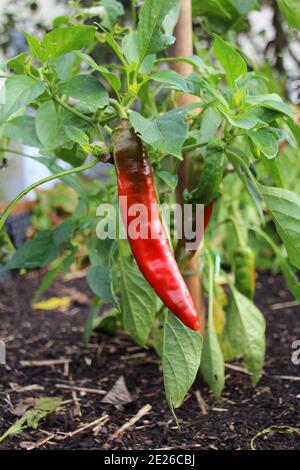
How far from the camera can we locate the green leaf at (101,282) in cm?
110

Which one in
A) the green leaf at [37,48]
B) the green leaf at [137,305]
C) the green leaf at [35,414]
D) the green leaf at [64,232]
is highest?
the green leaf at [37,48]

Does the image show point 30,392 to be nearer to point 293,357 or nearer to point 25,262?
point 25,262

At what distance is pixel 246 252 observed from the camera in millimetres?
1331

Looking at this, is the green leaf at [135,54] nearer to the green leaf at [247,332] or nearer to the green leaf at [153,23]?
the green leaf at [153,23]

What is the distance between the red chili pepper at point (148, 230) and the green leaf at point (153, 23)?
0.39 feet

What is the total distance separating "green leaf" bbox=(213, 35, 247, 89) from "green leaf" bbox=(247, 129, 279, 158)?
10 cm

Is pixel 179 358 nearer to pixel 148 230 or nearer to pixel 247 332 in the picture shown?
pixel 148 230

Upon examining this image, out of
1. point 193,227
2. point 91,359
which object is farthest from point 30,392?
point 193,227

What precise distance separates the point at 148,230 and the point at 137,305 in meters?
0.19

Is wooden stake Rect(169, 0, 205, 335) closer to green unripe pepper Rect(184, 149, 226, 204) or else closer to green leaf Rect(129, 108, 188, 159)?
green unripe pepper Rect(184, 149, 226, 204)

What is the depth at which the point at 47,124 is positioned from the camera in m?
1.09

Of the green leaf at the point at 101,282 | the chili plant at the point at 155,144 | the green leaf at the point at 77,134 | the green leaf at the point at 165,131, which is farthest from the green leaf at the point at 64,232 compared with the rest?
the green leaf at the point at 165,131

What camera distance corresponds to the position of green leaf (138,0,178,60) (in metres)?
0.92

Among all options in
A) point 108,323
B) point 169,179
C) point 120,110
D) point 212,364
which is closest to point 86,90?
point 120,110
